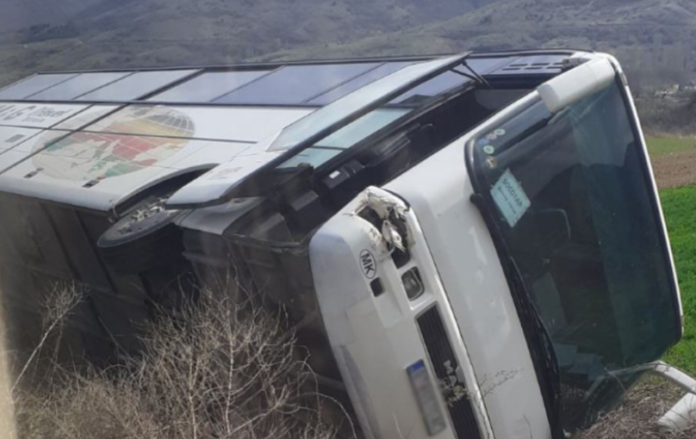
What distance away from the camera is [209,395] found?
3.14 meters

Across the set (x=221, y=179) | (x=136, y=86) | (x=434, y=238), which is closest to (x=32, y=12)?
(x=136, y=86)

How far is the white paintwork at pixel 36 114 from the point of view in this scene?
24.2 ft

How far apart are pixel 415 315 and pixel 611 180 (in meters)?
1.37

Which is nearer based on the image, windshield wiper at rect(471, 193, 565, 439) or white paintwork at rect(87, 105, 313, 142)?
windshield wiper at rect(471, 193, 565, 439)

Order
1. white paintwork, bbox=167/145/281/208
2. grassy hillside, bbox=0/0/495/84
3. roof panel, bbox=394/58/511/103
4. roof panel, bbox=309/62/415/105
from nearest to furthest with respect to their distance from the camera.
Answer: white paintwork, bbox=167/145/281/208, roof panel, bbox=394/58/511/103, roof panel, bbox=309/62/415/105, grassy hillside, bbox=0/0/495/84

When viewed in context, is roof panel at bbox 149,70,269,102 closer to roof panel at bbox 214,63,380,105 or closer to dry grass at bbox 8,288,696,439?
roof panel at bbox 214,63,380,105

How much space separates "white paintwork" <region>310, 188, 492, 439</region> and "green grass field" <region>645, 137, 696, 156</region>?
29097 millimetres

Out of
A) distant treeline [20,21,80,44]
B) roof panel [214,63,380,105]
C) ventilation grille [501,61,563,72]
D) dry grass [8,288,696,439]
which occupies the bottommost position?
dry grass [8,288,696,439]

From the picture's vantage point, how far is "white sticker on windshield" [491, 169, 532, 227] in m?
3.34

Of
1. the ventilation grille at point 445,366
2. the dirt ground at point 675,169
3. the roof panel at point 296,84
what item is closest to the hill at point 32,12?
the dirt ground at point 675,169

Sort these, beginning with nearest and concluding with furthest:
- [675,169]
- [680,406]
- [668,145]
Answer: [680,406]
[675,169]
[668,145]

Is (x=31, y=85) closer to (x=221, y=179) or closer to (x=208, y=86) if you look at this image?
(x=208, y=86)

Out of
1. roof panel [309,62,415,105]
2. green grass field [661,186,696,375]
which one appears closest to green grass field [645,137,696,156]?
green grass field [661,186,696,375]

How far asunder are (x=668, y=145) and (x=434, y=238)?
107 ft
